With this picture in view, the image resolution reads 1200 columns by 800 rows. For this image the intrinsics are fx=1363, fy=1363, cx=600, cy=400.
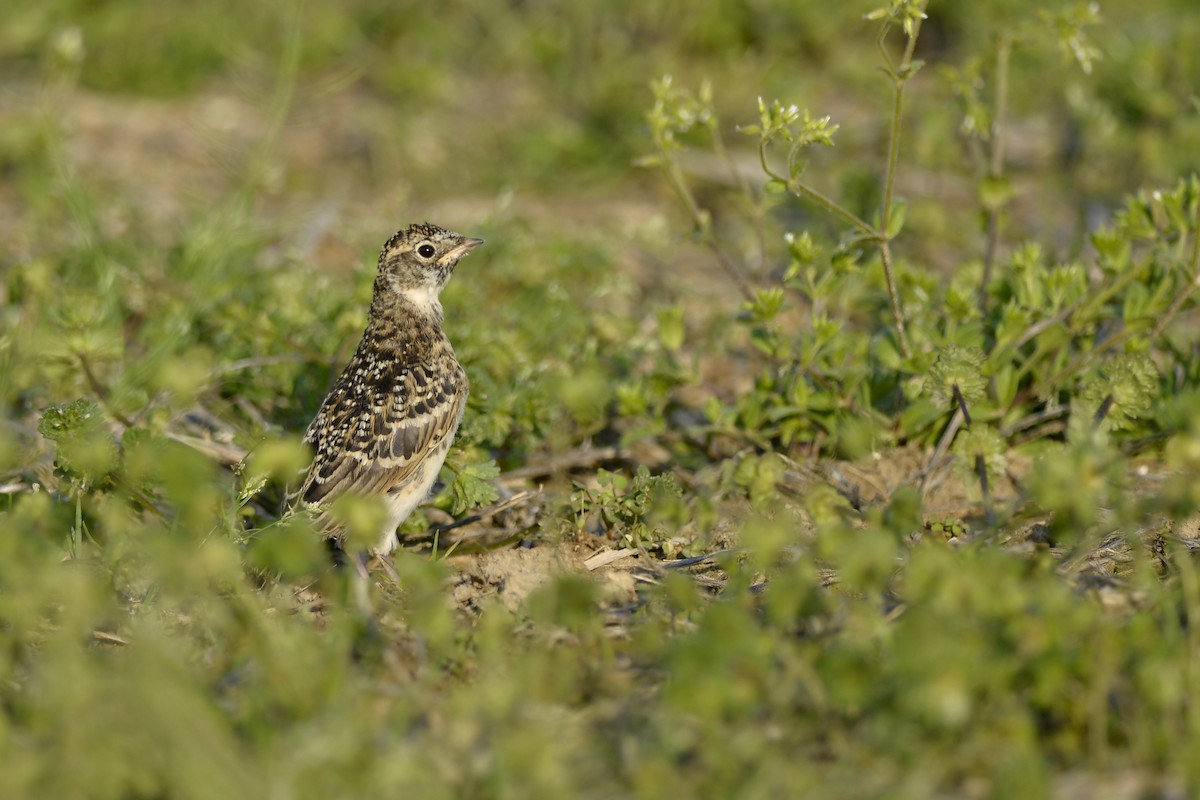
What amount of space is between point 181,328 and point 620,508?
2.72m

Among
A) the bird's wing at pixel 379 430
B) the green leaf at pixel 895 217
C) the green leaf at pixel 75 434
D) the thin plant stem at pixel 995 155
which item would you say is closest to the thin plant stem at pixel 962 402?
the green leaf at pixel 895 217

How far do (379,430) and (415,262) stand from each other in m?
1.09

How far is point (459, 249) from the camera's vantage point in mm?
6660

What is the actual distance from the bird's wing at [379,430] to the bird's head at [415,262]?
2.07 feet

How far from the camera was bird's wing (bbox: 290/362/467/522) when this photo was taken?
18.7 feet


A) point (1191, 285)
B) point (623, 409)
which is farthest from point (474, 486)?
point (1191, 285)

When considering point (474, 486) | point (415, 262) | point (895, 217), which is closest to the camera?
point (895, 217)

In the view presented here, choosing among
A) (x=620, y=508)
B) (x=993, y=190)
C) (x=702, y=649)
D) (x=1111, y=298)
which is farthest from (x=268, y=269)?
(x=702, y=649)

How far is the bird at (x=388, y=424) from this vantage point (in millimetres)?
5707

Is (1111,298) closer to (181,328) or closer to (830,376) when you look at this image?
(830,376)

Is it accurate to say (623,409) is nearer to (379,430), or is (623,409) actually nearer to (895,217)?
(379,430)

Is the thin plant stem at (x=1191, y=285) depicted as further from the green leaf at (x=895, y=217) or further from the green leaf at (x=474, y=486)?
the green leaf at (x=474, y=486)

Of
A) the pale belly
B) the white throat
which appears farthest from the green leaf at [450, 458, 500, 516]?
the white throat

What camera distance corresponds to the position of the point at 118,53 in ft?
37.7
